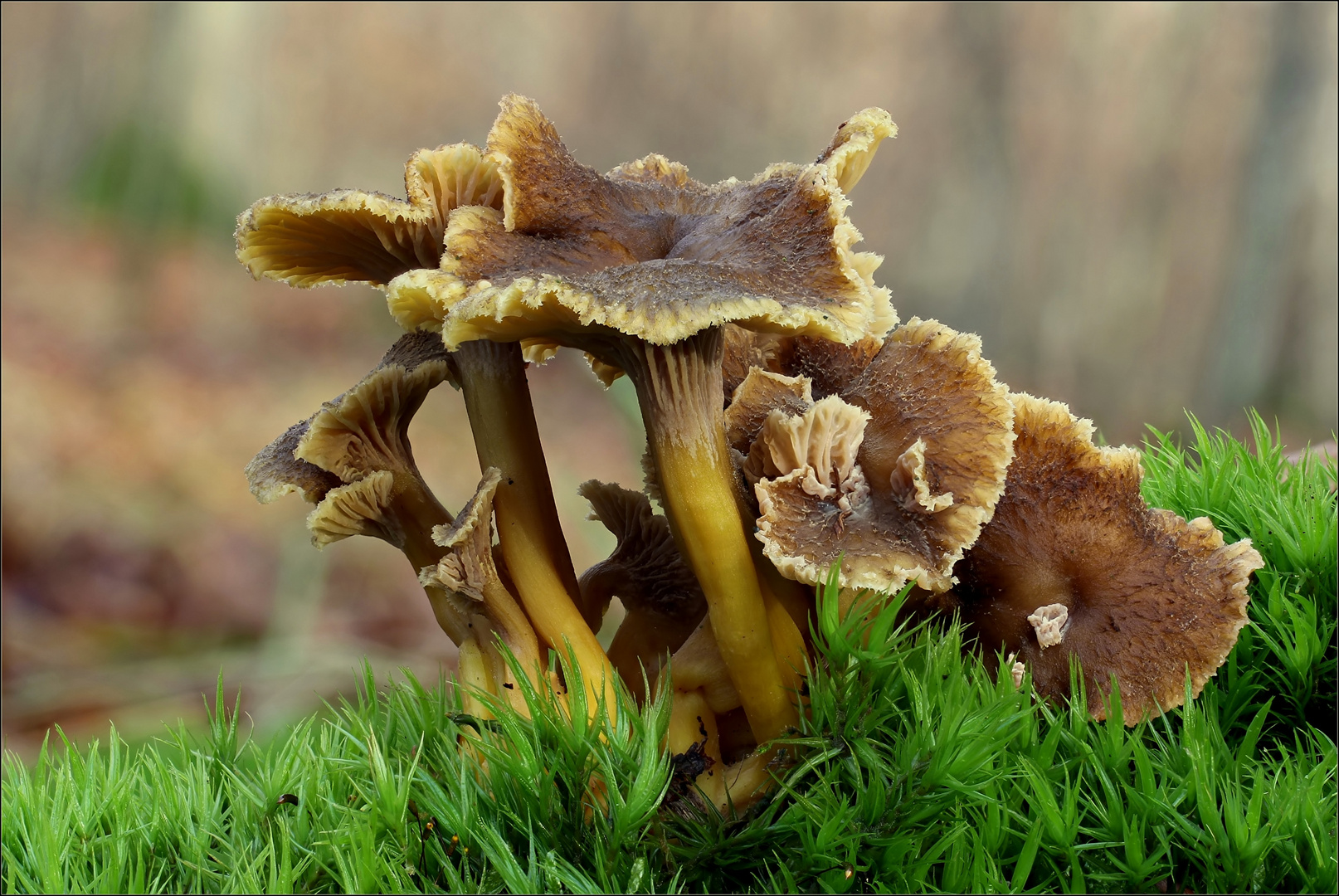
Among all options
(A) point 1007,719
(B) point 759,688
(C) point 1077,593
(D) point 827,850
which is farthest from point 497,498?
(C) point 1077,593

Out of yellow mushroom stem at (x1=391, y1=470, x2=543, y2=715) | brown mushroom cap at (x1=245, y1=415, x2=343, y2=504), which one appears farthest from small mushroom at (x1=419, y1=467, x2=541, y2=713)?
brown mushroom cap at (x1=245, y1=415, x2=343, y2=504)

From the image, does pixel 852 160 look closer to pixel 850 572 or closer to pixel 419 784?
pixel 850 572

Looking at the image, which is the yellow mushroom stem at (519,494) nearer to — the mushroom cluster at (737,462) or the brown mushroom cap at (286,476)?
the mushroom cluster at (737,462)

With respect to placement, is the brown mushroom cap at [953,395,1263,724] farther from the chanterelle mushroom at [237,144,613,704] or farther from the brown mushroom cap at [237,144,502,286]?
the brown mushroom cap at [237,144,502,286]

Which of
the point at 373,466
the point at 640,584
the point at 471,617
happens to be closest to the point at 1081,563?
the point at 640,584

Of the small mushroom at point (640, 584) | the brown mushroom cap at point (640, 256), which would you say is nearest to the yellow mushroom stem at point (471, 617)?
the small mushroom at point (640, 584)
